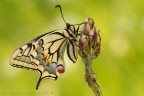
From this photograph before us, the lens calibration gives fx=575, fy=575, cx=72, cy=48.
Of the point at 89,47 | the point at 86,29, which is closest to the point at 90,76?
the point at 89,47

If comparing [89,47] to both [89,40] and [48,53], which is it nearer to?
[89,40]

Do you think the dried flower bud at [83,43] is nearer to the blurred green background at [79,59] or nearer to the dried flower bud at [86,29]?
the dried flower bud at [86,29]

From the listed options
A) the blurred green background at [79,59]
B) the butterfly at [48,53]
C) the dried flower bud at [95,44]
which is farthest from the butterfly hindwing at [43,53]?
the dried flower bud at [95,44]

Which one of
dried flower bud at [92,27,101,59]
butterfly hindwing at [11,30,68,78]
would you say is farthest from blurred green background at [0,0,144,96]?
dried flower bud at [92,27,101,59]

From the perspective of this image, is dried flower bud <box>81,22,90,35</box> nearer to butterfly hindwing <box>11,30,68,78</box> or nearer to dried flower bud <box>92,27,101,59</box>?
dried flower bud <box>92,27,101,59</box>

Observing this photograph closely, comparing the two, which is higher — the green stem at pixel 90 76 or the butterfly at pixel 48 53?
the butterfly at pixel 48 53

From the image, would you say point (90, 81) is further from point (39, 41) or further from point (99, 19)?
→ point (99, 19)
